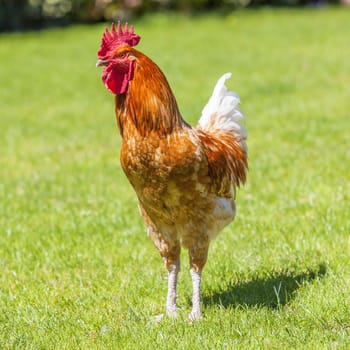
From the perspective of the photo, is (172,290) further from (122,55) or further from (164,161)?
(122,55)

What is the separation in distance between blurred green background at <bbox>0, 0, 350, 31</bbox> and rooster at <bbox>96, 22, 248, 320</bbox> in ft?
73.6

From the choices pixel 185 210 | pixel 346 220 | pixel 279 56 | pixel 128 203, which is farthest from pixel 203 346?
pixel 279 56

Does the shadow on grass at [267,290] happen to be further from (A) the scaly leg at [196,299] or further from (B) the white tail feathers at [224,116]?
(B) the white tail feathers at [224,116]

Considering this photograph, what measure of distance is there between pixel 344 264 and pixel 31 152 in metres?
6.02

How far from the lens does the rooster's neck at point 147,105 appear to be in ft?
14.3

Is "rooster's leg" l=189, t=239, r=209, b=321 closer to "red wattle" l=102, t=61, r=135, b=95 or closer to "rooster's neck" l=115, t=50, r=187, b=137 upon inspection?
"rooster's neck" l=115, t=50, r=187, b=137

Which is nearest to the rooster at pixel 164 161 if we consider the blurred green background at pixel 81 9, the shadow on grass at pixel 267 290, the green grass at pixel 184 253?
the shadow on grass at pixel 267 290

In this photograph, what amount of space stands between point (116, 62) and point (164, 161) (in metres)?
0.68

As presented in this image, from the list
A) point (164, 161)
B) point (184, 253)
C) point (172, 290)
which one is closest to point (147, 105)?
point (164, 161)

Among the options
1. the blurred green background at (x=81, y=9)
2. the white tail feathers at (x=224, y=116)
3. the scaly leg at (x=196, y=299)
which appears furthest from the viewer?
the blurred green background at (x=81, y=9)

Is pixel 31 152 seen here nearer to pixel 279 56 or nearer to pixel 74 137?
pixel 74 137

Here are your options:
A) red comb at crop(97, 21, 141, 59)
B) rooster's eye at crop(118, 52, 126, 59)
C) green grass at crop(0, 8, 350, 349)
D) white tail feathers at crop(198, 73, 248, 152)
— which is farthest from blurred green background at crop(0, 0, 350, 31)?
rooster's eye at crop(118, 52, 126, 59)

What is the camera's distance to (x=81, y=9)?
27234mm

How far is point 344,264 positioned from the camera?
5.29 m
